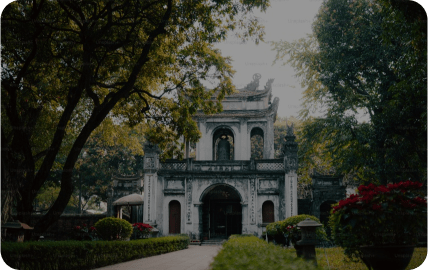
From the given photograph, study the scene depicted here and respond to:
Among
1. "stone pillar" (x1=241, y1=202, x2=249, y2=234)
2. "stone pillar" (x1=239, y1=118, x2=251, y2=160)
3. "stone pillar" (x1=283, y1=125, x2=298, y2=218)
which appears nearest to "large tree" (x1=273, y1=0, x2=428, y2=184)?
"stone pillar" (x1=283, y1=125, x2=298, y2=218)

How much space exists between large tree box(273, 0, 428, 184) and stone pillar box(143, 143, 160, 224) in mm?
9981

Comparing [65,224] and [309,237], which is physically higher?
[309,237]

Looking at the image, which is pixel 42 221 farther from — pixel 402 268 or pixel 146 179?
pixel 146 179

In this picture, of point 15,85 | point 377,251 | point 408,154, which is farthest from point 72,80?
point 408,154

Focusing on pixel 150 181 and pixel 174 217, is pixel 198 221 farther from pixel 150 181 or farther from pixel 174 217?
pixel 150 181

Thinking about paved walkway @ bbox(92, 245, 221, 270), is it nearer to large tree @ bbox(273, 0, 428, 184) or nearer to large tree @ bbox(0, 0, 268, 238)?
large tree @ bbox(0, 0, 268, 238)

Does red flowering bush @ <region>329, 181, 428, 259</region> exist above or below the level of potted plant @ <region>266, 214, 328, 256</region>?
above

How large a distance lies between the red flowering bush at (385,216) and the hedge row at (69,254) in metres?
6.09

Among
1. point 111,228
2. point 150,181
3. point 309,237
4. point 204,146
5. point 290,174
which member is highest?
point 204,146

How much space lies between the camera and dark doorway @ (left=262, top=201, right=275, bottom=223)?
2169 cm

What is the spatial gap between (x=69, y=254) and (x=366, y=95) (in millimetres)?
17037

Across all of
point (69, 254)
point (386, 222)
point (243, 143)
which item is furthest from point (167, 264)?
point (243, 143)

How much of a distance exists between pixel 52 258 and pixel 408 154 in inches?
625

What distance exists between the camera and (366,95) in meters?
19.5
